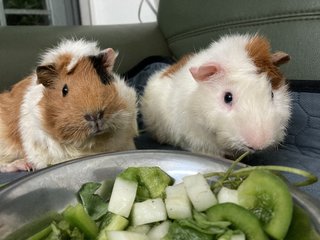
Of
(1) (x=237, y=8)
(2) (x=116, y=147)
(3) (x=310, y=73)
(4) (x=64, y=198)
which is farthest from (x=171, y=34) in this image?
(4) (x=64, y=198)

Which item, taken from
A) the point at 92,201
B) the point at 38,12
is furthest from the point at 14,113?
the point at 38,12

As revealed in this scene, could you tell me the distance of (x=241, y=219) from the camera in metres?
0.55

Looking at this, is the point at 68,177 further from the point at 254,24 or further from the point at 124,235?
the point at 254,24

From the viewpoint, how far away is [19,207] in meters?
0.69

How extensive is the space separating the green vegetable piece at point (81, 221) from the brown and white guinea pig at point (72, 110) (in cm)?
32

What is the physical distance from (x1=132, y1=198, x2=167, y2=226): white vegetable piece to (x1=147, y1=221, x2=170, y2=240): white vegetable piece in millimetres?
10

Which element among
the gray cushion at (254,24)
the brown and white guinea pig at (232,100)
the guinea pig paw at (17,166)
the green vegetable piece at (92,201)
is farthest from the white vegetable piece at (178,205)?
the gray cushion at (254,24)

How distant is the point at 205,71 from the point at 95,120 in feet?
0.93

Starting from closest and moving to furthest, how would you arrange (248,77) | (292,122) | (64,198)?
(64,198) < (248,77) < (292,122)

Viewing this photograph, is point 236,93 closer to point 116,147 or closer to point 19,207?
point 116,147

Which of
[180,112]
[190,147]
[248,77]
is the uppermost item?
[248,77]

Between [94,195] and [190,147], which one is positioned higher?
[94,195]

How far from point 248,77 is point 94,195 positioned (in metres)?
0.45

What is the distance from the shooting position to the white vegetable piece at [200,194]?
0.62 m
